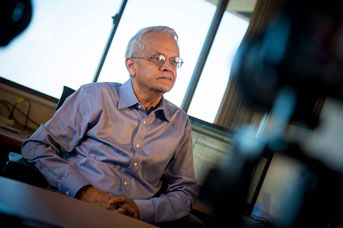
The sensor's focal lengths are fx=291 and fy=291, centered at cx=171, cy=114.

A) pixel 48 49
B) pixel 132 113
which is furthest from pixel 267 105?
pixel 48 49

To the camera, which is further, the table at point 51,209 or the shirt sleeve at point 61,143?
the shirt sleeve at point 61,143

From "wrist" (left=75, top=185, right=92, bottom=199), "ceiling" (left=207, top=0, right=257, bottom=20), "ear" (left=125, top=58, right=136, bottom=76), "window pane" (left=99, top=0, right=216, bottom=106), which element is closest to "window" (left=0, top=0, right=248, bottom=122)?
"window pane" (left=99, top=0, right=216, bottom=106)

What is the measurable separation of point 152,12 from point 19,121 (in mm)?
1272

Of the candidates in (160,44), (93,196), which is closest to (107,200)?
(93,196)

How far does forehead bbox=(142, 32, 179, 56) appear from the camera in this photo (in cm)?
128

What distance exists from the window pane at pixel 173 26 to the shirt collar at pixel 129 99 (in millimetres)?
976

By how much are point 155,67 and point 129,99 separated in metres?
0.18

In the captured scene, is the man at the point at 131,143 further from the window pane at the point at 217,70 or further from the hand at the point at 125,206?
the window pane at the point at 217,70

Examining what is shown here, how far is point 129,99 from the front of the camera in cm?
125

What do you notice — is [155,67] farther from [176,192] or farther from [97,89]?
[176,192]

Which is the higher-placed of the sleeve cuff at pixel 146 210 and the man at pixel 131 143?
the man at pixel 131 143

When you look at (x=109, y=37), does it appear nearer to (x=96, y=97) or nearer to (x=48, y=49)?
(x=48, y=49)

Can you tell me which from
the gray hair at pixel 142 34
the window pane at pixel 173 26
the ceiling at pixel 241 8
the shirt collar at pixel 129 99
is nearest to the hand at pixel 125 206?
the shirt collar at pixel 129 99

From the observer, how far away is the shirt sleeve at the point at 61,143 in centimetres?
102
